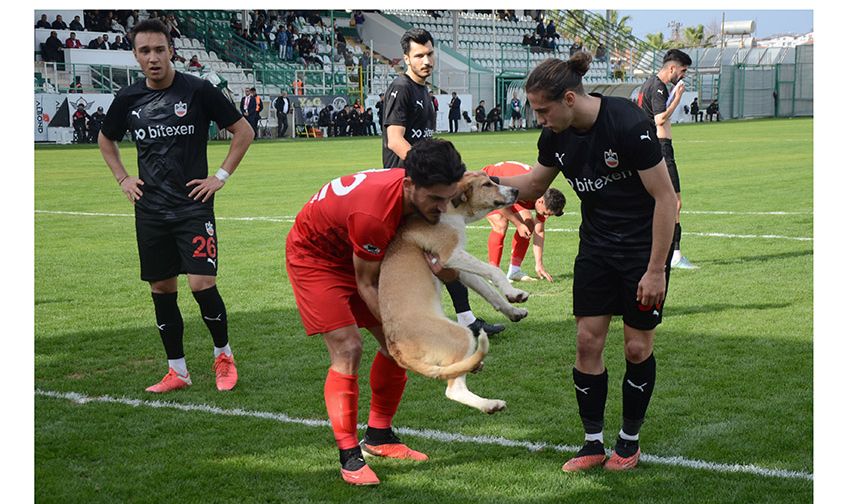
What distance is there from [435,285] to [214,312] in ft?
9.25

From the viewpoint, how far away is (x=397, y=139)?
7.50 m

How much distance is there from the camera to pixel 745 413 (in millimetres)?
6105

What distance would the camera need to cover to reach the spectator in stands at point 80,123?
118ft

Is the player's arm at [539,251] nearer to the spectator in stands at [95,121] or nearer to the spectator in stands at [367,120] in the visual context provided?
the spectator in stands at [95,121]

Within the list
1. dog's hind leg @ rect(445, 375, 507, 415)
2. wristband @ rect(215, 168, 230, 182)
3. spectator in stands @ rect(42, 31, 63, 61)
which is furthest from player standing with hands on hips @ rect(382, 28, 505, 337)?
spectator in stands @ rect(42, 31, 63, 61)

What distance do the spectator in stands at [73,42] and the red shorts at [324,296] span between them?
3628cm

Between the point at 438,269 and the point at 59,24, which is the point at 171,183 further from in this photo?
the point at 59,24

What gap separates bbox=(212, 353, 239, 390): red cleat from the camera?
22.6 feet

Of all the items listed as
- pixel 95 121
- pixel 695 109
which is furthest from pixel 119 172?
pixel 695 109

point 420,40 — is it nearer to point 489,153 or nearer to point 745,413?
point 745,413

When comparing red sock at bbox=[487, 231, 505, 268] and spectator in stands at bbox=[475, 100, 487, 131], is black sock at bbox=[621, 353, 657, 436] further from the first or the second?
spectator in stands at bbox=[475, 100, 487, 131]

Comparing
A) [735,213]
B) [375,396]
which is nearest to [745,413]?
[375,396]

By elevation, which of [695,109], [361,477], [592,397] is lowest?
[361,477]

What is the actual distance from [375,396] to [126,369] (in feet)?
9.29
